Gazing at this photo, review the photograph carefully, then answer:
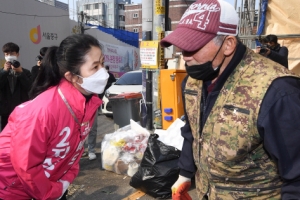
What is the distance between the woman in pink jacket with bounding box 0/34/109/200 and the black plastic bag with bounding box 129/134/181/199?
161cm

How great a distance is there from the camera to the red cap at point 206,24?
4.61 ft

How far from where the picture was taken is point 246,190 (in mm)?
1433

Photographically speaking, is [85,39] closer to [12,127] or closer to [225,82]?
[12,127]

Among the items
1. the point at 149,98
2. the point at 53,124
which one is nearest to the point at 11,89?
the point at 149,98

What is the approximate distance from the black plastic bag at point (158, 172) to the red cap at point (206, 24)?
2.33 meters

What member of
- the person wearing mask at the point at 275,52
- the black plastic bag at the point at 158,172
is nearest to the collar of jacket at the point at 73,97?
the black plastic bag at the point at 158,172

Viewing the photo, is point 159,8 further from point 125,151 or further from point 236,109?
point 236,109

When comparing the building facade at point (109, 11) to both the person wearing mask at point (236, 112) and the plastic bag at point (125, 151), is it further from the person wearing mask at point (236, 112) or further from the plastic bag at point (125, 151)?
the person wearing mask at point (236, 112)

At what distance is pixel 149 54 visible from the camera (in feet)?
16.8

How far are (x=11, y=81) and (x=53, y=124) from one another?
9.42 ft

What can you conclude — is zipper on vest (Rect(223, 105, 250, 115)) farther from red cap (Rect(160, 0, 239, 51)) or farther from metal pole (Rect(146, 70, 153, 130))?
metal pole (Rect(146, 70, 153, 130))

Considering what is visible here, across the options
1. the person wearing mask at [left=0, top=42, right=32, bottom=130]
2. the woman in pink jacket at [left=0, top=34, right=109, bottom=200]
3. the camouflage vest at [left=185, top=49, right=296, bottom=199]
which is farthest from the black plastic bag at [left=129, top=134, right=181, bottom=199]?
the person wearing mask at [left=0, top=42, right=32, bottom=130]

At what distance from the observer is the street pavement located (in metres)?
3.69

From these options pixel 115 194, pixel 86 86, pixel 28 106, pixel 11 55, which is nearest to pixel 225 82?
pixel 86 86
